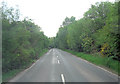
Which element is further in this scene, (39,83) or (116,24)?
(116,24)

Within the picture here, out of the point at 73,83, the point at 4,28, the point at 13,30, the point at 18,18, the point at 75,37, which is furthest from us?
the point at 75,37

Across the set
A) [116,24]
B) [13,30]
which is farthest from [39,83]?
[116,24]

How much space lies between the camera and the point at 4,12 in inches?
365

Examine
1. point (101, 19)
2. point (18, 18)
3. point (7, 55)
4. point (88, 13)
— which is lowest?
point (7, 55)

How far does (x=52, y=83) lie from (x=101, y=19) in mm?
17732

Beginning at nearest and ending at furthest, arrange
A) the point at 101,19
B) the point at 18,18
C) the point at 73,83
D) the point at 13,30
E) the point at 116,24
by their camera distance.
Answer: the point at 73,83
the point at 13,30
the point at 116,24
the point at 18,18
the point at 101,19

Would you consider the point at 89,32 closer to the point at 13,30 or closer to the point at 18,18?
the point at 18,18

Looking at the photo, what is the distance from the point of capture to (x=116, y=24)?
958 centimetres

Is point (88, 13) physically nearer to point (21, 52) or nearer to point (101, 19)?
point (101, 19)

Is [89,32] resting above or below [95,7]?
below

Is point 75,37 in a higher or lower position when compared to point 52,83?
higher

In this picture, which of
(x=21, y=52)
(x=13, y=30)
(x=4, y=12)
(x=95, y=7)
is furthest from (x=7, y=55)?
(x=95, y=7)

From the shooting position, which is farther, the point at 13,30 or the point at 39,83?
the point at 13,30

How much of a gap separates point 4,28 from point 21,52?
3.15m
